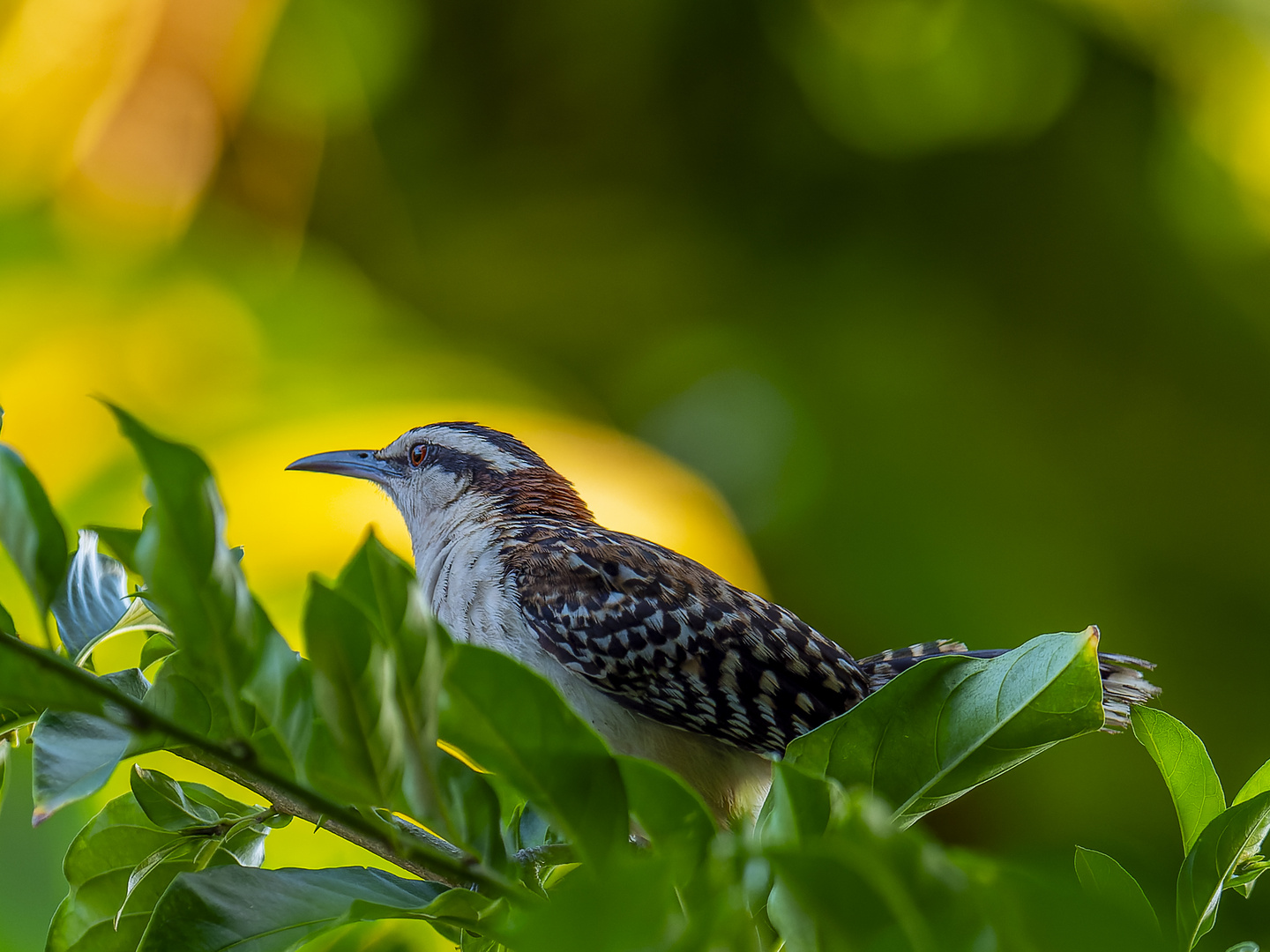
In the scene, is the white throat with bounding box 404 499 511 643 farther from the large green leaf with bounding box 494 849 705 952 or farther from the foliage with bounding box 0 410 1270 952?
the large green leaf with bounding box 494 849 705 952

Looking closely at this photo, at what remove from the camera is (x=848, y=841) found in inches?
10.8

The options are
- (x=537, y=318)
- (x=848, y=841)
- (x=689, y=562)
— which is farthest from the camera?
(x=537, y=318)

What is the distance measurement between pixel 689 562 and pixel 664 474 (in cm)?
155

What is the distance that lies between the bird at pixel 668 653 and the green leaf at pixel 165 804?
→ 0.53m

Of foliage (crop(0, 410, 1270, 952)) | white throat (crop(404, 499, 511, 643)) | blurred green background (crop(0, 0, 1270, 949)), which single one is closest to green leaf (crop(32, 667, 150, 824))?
foliage (crop(0, 410, 1270, 952))

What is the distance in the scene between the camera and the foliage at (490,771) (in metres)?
0.27

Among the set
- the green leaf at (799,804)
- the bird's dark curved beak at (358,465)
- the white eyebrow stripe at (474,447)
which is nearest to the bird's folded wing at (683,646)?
the white eyebrow stripe at (474,447)

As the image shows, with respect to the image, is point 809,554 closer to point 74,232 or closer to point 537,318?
point 537,318

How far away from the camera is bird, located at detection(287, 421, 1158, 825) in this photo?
3.51ft

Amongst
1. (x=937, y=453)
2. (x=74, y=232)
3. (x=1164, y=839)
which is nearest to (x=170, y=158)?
(x=74, y=232)

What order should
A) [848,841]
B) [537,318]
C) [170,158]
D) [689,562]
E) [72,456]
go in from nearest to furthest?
[848,841]
[689,562]
[72,456]
[170,158]
[537,318]

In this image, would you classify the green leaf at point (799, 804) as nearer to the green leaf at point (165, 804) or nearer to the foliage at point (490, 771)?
the foliage at point (490, 771)

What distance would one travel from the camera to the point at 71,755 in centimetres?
41

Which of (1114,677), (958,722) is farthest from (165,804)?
(1114,677)
